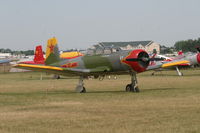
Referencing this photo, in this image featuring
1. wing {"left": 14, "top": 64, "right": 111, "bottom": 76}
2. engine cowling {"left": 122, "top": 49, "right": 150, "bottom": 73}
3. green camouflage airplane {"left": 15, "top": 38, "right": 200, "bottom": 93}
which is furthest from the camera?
wing {"left": 14, "top": 64, "right": 111, "bottom": 76}

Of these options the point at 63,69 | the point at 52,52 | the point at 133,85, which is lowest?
the point at 133,85

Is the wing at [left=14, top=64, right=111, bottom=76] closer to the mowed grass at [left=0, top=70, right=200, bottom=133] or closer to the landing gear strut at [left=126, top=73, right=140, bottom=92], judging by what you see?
the landing gear strut at [left=126, top=73, right=140, bottom=92]

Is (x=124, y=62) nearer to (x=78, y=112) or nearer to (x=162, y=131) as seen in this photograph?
(x=78, y=112)

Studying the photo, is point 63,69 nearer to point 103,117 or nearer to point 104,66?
point 104,66

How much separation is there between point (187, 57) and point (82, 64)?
17199 millimetres

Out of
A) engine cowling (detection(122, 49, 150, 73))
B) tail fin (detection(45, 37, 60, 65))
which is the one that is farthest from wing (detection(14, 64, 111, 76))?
tail fin (detection(45, 37, 60, 65))

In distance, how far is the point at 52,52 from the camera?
21844mm

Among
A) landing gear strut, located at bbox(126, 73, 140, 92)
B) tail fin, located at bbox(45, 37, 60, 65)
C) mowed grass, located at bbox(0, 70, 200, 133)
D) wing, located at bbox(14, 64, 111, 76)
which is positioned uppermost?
tail fin, located at bbox(45, 37, 60, 65)

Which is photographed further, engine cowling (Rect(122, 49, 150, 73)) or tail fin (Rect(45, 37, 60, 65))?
tail fin (Rect(45, 37, 60, 65))

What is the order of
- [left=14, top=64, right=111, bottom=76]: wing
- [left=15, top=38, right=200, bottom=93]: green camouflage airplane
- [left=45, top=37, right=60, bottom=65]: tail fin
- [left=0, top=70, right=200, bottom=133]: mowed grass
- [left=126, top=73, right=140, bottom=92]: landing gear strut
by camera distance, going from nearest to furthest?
[left=0, top=70, right=200, bottom=133]: mowed grass → [left=15, top=38, right=200, bottom=93]: green camouflage airplane → [left=126, top=73, right=140, bottom=92]: landing gear strut → [left=14, top=64, right=111, bottom=76]: wing → [left=45, top=37, right=60, bottom=65]: tail fin

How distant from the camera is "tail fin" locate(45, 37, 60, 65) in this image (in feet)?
71.4

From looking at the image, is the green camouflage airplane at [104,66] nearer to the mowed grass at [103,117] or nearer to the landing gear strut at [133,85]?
the landing gear strut at [133,85]

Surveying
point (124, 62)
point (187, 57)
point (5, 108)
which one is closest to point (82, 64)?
point (124, 62)

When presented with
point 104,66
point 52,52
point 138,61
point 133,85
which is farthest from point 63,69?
point 138,61
